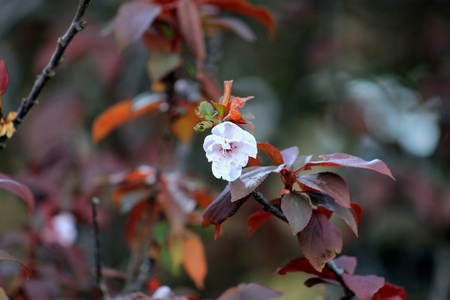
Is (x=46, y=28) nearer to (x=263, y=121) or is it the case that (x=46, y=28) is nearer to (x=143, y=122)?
(x=143, y=122)

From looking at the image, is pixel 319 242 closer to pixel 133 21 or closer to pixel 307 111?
pixel 133 21

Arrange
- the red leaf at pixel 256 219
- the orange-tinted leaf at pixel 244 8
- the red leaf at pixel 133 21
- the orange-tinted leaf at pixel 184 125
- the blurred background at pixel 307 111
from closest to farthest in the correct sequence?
1. the red leaf at pixel 256 219
2. the red leaf at pixel 133 21
3. the orange-tinted leaf at pixel 244 8
4. the orange-tinted leaf at pixel 184 125
5. the blurred background at pixel 307 111

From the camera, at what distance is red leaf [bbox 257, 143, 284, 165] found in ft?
1.82

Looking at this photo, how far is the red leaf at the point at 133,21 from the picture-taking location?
32.9 inches

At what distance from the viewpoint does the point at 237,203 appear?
54cm

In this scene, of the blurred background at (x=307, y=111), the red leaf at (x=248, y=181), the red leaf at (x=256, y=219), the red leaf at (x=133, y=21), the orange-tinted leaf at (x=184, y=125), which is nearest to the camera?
the red leaf at (x=248, y=181)

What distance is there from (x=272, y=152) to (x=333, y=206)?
92mm

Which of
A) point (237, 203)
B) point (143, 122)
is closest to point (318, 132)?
point (143, 122)

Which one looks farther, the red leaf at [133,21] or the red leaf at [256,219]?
the red leaf at [133,21]

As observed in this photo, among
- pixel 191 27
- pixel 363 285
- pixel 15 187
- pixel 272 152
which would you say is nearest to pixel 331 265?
pixel 363 285

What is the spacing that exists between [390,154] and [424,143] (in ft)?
0.57

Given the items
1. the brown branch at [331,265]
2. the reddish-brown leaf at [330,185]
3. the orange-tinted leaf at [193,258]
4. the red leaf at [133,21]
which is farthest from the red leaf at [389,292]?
the red leaf at [133,21]

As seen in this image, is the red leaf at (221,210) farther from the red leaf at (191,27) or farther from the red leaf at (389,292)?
the red leaf at (191,27)

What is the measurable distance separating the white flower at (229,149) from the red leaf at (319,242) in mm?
112
